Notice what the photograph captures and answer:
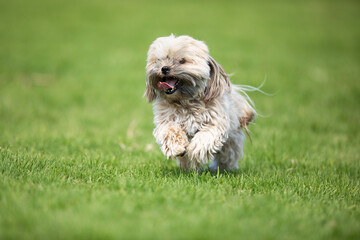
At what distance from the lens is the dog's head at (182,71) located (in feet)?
15.8

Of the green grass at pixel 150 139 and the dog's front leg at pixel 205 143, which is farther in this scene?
the dog's front leg at pixel 205 143

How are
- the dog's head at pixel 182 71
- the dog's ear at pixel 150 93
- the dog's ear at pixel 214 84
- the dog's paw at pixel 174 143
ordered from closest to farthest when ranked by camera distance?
1. the dog's paw at pixel 174 143
2. the dog's head at pixel 182 71
3. the dog's ear at pixel 214 84
4. the dog's ear at pixel 150 93

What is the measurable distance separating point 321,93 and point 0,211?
928 cm

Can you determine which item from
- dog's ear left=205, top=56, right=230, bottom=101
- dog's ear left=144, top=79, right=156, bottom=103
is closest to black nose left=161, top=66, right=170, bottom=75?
dog's ear left=144, top=79, right=156, bottom=103

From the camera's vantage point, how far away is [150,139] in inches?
300

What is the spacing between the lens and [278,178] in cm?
514

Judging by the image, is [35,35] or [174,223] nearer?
[174,223]

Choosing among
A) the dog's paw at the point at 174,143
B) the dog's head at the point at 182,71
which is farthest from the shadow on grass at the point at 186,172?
the dog's head at the point at 182,71

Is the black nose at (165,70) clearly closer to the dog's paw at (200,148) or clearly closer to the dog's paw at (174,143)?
the dog's paw at (174,143)

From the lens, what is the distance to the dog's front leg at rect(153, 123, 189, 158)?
15.5 feet

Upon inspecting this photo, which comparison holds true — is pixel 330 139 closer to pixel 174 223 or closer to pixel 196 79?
pixel 196 79

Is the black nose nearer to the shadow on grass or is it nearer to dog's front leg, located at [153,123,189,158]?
dog's front leg, located at [153,123,189,158]

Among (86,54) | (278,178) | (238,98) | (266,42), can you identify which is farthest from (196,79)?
(266,42)

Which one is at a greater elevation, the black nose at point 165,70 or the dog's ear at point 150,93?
the black nose at point 165,70
